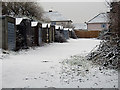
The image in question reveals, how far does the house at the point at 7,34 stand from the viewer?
45.9 ft

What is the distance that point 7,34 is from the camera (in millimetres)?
14383

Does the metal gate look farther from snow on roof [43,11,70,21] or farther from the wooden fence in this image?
snow on roof [43,11,70,21]

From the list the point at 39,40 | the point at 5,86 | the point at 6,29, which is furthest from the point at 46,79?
the point at 39,40

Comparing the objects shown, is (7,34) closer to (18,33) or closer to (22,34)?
(18,33)

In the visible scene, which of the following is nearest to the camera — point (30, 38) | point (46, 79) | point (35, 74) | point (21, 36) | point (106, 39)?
point (46, 79)

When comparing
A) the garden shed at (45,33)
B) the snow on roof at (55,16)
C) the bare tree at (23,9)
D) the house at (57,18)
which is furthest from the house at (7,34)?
the snow on roof at (55,16)

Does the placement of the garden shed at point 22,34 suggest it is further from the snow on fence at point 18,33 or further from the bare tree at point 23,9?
the bare tree at point 23,9

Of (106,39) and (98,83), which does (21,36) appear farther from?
(98,83)

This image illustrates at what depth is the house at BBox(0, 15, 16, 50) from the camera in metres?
14.0

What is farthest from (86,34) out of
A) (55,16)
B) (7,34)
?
(7,34)

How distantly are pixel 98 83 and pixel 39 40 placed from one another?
15483 millimetres

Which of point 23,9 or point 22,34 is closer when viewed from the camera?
point 22,34

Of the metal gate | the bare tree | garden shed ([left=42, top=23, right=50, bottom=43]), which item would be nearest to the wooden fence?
the bare tree

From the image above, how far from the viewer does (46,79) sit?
6.69 meters
